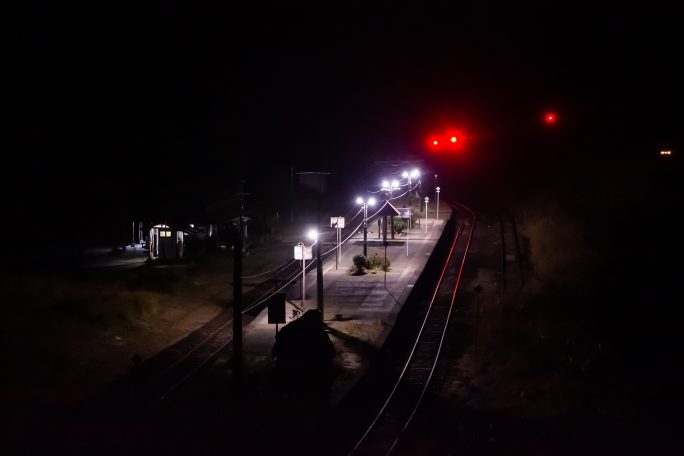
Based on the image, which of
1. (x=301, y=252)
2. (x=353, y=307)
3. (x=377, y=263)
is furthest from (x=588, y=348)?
(x=377, y=263)

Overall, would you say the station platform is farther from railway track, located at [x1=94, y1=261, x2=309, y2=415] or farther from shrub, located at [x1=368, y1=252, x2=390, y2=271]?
railway track, located at [x1=94, y1=261, x2=309, y2=415]

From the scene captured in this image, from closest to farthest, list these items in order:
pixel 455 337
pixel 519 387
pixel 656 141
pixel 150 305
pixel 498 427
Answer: pixel 498 427
pixel 519 387
pixel 455 337
pixel 150 305
pixel 656 141

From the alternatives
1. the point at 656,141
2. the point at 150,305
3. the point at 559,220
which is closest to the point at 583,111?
the point at 656,141

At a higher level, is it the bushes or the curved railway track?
the bushes

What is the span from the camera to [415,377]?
13953mm

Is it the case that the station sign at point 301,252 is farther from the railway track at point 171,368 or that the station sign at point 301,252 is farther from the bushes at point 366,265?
the bushes at point 366,265

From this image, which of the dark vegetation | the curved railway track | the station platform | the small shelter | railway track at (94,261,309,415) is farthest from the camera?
the small shelter

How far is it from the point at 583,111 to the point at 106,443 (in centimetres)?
5046

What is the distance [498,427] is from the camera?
10.6m

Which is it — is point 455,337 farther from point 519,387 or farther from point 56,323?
point 56,323

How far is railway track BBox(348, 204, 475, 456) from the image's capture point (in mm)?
10250

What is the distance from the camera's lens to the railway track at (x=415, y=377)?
10.2 meters

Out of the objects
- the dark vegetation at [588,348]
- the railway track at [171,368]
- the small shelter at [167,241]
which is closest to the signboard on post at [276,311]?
the railway track at [171,368]

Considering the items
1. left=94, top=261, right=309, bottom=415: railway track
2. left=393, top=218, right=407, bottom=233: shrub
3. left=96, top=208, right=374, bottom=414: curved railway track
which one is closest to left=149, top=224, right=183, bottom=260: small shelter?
left=96, top=208, right=374, bottom=414: curved railway track
